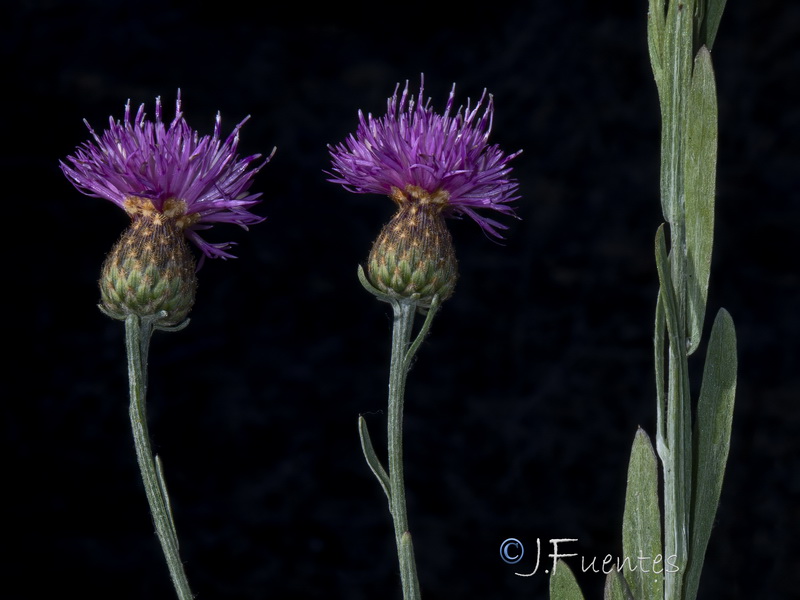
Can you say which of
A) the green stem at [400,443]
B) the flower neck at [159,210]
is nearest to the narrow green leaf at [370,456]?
the green stem at [400,443]

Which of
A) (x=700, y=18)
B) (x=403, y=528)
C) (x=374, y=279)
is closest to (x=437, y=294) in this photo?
(x=374, y=279)

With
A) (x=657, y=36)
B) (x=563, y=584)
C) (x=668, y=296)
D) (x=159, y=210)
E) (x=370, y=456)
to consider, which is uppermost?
(x=657, y=36)

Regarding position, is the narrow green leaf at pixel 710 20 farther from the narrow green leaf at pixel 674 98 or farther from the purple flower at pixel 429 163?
the purple flower at pixel 429 163

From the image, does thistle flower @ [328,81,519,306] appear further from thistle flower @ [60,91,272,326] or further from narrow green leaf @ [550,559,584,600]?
narrow green leaf @ [550,559,584,600]

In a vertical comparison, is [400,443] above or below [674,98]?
below

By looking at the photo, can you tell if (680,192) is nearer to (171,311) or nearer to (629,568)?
(629,568)

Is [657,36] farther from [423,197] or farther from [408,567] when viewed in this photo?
[408,567]

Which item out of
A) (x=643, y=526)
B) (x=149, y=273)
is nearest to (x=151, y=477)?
(x=149, y=273)
